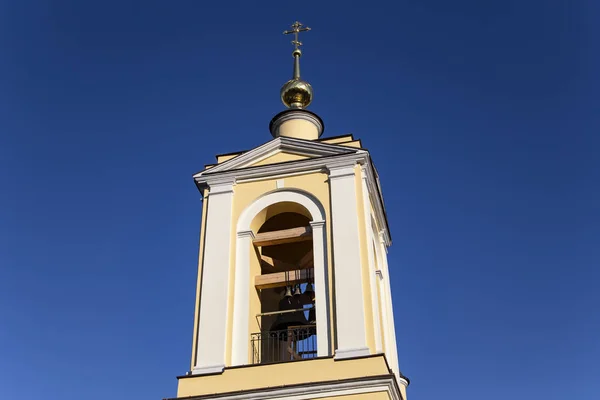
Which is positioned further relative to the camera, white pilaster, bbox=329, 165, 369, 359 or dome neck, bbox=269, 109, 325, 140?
dome neck, bbox=269, 109, 325, 140

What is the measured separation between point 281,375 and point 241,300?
1.54 metres

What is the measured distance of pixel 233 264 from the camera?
12.7 meters

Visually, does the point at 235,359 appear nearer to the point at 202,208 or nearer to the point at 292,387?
the point at 292,387

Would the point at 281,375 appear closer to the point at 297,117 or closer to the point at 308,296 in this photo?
the point at 308,296

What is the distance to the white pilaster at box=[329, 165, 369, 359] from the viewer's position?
37.2ft

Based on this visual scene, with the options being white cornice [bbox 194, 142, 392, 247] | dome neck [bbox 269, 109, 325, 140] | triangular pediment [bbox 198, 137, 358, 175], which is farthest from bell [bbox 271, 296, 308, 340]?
dome neck [bbox 269, 109, 325, 140]

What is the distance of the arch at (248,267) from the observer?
38.4 ft

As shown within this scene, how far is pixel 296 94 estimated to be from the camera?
16.3 metres

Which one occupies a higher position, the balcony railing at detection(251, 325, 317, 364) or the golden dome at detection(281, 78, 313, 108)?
the golden dome at detection(281, 78, 313, 108)

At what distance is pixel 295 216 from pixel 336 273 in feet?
7.61

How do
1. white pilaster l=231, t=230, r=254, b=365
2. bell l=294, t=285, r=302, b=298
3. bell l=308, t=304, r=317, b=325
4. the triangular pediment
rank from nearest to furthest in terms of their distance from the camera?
white pilaster l=231, t=230, r=254, b=365 → bell l=308, t=304, r=317, b=325 → bell l=294, t=285, r=302, b=298 → the triangular pediment

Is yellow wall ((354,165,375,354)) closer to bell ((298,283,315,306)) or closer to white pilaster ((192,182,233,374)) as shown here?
bell ((298,283,315,306))

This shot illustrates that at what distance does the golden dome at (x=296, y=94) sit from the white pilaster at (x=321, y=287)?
419 cm

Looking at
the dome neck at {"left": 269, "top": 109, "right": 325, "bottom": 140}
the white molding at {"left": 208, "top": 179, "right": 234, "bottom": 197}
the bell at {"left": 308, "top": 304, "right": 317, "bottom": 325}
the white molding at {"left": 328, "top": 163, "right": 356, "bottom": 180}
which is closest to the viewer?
the bell at {"left": 308, "top": 304, "right": 317, "bottom": 325}
